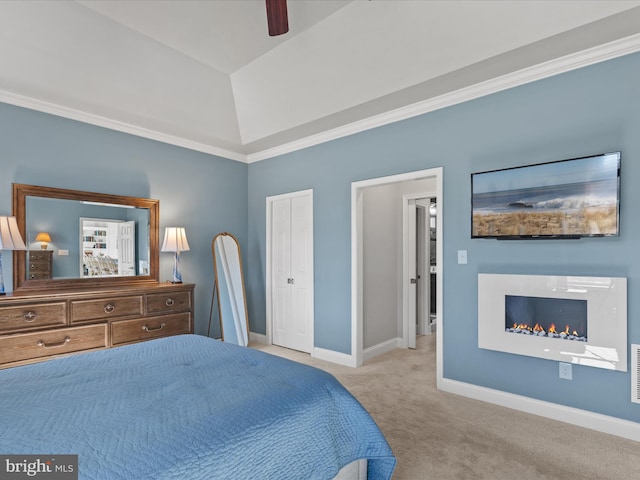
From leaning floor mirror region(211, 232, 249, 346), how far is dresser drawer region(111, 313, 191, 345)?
688 millimetres

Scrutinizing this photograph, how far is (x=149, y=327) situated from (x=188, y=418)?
271 cm

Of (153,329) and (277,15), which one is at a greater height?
(277,15)

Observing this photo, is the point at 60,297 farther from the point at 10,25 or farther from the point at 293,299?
the point at 293,299

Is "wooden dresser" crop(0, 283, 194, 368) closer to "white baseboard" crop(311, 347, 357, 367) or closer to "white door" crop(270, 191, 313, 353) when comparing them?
"white door" crop(270, 191, 313, 353)

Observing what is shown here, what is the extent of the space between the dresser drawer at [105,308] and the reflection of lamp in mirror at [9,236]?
0.57 m

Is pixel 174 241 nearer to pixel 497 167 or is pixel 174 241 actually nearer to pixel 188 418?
pixel 188 418

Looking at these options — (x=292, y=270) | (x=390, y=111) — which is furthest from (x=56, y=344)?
(x=390, y=111)

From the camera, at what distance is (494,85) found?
2967 mm

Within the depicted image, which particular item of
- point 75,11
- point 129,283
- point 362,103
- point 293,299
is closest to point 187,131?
point 75,11

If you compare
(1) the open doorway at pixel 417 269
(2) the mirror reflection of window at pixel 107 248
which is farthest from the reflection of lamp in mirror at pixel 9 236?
(1) the open doorway at pixel 417 269

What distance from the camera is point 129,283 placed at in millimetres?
3912

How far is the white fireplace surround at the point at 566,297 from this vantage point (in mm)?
2414

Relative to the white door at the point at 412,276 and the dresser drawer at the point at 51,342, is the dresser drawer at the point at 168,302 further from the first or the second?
the white door at the point at 412,276

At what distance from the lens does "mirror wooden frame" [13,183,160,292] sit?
320 centimetres
